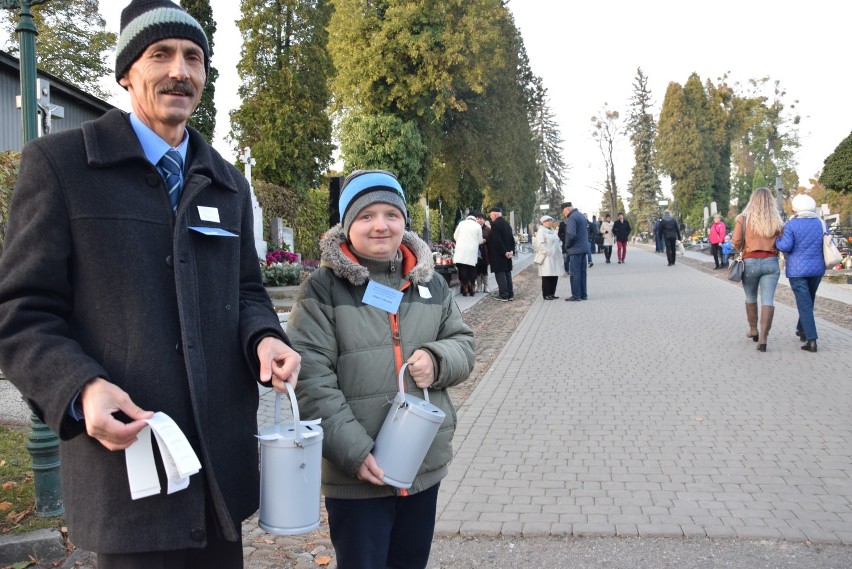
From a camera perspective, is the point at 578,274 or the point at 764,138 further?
the point at 764,138

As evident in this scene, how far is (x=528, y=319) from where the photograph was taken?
44.9 feet

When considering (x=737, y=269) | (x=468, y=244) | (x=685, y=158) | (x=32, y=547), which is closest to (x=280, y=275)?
(x=468, y=244)

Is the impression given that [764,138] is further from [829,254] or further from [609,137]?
[829,254]

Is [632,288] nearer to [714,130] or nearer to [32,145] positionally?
[32,145]

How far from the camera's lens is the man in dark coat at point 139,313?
1.72 meters

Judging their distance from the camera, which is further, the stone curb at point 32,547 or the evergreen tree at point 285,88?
the evergreen tree at point 285,88

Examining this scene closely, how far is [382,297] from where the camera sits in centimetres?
259

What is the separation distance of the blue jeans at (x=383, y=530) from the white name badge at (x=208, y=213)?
42.2 inches

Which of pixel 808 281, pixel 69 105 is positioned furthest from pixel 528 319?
pixel 69 105

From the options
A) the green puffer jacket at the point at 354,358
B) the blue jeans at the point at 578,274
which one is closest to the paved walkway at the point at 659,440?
the green puffer jacket at the point at 354,358

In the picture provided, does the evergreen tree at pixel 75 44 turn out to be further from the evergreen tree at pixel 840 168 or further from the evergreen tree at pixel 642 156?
the evergreen tree at pixel 642 156

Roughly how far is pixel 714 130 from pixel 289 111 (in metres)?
43.8

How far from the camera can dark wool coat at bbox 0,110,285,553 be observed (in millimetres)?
1718

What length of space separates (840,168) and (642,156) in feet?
203
